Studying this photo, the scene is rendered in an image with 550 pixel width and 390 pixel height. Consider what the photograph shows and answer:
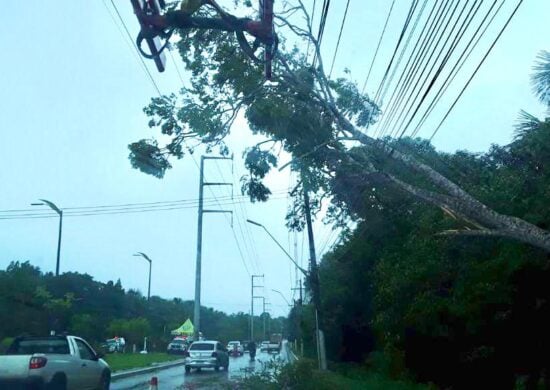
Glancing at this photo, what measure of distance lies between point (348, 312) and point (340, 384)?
16.7 meters

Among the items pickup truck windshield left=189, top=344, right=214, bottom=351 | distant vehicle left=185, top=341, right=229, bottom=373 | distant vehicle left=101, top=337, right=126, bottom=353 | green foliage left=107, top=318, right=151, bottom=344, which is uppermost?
green foliage left=107, top=318, right=151, bottom=344

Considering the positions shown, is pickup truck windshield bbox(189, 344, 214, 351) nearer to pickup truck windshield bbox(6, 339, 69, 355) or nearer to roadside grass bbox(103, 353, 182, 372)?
roadside grass bbox(103, 353, 182, 372)

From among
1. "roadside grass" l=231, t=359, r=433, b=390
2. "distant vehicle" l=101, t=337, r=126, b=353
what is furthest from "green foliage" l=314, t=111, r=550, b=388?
"distant vehicle" l=101, t=337, r=126, b=353

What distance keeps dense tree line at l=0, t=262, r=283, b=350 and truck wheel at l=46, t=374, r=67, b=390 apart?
680 inches

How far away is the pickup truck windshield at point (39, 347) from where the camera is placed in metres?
19.5

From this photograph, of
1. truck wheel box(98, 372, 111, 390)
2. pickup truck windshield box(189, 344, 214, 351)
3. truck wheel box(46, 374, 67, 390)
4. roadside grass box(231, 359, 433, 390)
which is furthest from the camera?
pickup truck windshield box(189, 344, 214, 351)

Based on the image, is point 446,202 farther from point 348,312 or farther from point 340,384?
point 348,312

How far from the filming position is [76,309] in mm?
54188

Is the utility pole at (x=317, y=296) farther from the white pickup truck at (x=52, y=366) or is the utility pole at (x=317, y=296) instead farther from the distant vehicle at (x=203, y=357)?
the white pickup truck at (x=52, y=366)

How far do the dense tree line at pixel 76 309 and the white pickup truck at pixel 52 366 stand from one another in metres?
15.6

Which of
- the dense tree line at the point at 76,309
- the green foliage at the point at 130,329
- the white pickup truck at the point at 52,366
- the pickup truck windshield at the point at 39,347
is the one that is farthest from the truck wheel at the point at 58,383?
the green foliage at the point at 130,329

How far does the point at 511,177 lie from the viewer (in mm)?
18906

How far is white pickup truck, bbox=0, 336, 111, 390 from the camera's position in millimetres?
17812

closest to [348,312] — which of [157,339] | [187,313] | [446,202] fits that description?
[446,202]
